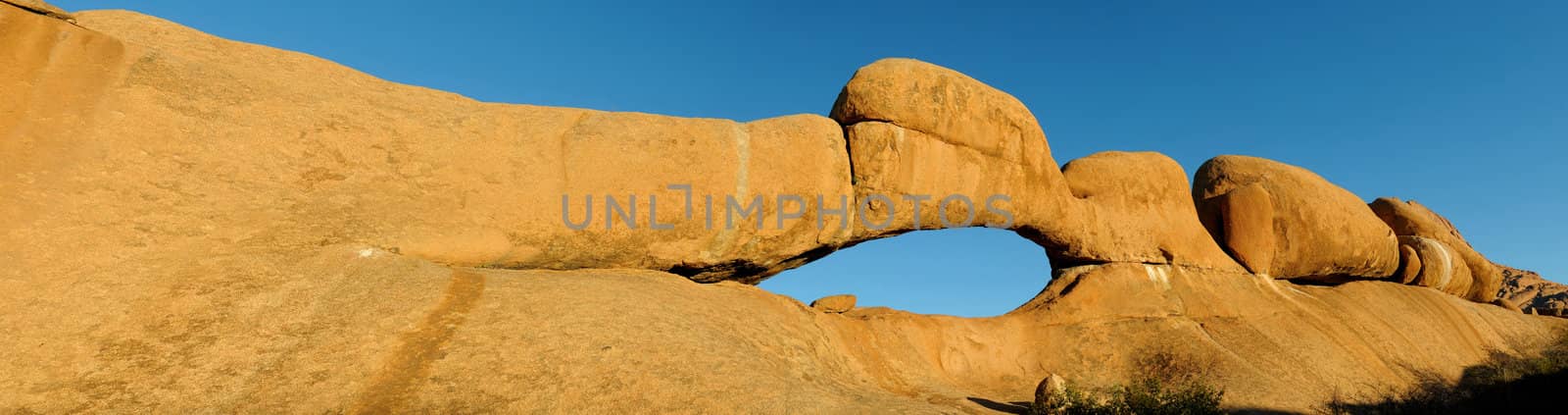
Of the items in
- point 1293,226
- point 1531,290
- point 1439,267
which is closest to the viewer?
point 1293,226

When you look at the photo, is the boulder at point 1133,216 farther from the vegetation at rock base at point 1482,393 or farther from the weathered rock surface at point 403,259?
the vegetation at rock base at point 1482,393

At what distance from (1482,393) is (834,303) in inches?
368

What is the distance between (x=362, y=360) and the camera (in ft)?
21.0

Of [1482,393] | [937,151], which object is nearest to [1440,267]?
[1482,393]

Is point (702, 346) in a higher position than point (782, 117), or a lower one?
lower

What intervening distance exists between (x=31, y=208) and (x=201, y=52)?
2.80m

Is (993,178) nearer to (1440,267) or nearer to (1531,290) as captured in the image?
(1440,267)

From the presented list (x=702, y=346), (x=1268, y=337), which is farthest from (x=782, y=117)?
(x=1268, y=337)

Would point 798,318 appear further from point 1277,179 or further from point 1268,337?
point 1277,179

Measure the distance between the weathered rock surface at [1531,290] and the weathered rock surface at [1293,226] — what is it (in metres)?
16.3

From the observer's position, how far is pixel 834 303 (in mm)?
12594

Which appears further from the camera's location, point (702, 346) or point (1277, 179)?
point (1277, 179)

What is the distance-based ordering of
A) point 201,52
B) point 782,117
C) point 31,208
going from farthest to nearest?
point 782,117 → point 201,52 → point 31,208

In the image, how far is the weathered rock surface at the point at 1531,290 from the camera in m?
29.4
